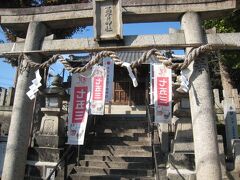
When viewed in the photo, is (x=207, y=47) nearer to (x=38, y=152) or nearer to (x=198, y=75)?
(x=198, y=75)

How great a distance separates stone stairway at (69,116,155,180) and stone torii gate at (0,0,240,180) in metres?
2.01

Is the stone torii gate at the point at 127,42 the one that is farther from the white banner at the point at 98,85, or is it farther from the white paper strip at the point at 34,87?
the white banner at the point at 98,85

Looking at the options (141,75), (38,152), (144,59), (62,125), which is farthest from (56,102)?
(141,75)

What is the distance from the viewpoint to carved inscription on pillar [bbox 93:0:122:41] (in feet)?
22.6

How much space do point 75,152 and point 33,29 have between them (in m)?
4.00

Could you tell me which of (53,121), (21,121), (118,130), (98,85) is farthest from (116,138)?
(21,121)

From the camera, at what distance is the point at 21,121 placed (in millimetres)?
7070

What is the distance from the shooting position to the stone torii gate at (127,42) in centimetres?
622

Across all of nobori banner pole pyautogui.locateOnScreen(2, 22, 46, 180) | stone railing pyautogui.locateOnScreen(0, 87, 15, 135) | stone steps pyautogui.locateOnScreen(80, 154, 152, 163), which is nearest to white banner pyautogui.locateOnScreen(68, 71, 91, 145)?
nobori banner pole pyautogui.locateOnScreen(2, 22, 46, 180)

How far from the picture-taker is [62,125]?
28.9ft

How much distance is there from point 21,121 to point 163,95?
144 inches

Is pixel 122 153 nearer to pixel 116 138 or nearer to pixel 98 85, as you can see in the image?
pixel 116 138

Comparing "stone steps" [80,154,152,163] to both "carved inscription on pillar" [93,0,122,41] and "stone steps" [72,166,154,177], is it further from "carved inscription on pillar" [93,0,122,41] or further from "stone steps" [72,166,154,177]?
"carved inscription on pillar" [93,0,122,41]

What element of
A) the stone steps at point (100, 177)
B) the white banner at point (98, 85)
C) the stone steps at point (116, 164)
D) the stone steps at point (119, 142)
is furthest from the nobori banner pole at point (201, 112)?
the stone steps at point (119, 142)
